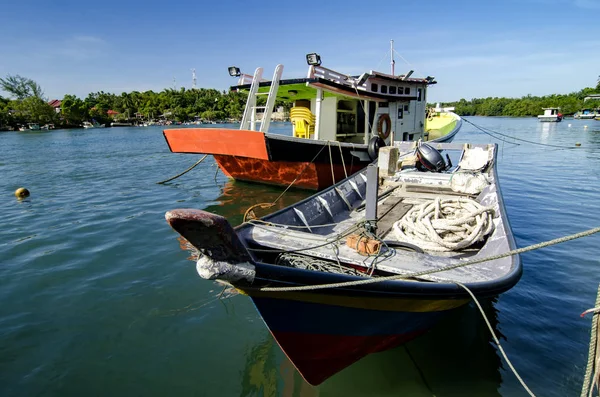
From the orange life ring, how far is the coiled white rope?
8346 millimetres

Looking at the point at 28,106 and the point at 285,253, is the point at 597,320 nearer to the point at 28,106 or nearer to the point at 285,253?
the point at 285,253

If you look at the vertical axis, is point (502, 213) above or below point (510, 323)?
above

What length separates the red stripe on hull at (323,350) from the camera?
341 centimetres

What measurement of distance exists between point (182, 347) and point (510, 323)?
4.52 metres

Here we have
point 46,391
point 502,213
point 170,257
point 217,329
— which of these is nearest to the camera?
point 46,391

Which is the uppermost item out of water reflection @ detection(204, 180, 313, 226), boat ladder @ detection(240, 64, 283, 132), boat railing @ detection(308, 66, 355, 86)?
boat railing @ detection(308, 66, 355, 86)

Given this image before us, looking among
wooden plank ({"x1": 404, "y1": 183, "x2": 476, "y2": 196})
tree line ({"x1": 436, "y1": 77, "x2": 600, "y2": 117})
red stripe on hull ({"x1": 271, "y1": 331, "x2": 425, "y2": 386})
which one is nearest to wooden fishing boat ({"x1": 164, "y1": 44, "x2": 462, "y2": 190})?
wooden plank ({"x1": 404, "y1": 183, "x2": 476, "y2": 196})

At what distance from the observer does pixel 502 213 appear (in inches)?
202

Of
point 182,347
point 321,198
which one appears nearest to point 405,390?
point 182,347

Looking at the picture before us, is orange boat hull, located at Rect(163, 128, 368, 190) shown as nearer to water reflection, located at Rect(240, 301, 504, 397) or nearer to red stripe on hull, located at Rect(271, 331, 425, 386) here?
water reflection, located at Rect(240, 301, 504, 397)

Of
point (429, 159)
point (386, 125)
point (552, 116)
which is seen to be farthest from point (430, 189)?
point (552, 116)

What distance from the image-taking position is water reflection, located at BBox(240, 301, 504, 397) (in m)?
3.71

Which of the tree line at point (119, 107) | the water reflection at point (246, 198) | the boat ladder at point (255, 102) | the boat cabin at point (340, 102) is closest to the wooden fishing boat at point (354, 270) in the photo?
the water reflection at point (246, 198)

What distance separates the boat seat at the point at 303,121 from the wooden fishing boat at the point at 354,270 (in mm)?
7023
